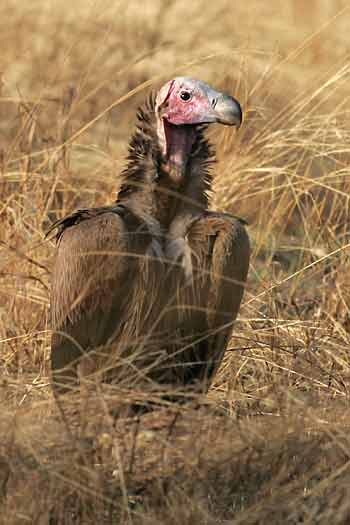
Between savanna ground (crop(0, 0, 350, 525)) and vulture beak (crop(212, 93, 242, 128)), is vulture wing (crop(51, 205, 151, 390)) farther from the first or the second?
vulture beak (crop(212, 93, 242, 128))

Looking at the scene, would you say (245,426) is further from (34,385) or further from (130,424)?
(34,385)

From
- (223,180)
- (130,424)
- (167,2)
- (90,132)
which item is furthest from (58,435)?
(90,132)

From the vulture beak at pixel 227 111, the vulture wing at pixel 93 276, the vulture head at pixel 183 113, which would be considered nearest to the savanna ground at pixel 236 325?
the vulture wing at pixel 93 276

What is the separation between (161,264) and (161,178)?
1.43 ft

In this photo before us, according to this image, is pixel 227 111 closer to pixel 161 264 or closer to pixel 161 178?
pixel 161 178

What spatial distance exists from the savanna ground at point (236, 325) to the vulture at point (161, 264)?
7.5 inches

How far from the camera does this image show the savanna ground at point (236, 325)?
3527 millimetres

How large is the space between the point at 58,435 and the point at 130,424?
0.26 metres

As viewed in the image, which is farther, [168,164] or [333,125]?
[333,125]

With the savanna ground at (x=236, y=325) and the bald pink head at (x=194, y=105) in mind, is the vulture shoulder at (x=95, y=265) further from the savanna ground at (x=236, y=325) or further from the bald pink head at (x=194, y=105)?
the bald pink head at (x=194, y=105)

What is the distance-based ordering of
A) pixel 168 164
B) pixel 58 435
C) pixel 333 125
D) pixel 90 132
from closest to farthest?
pixel 58 435, pixel 168 164, pixel 333 125, pixel 90 132

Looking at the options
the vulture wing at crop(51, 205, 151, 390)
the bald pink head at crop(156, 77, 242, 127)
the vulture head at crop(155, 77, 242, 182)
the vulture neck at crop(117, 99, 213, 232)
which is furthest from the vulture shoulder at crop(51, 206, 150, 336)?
the bald pink head at crop(156, 77, 242, 127)

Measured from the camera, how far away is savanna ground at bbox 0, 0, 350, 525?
3527 millimetres

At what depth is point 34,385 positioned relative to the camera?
4.33 metres
